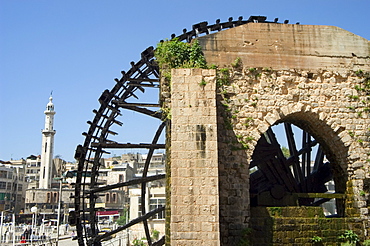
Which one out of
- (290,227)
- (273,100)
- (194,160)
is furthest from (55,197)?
(194,160)

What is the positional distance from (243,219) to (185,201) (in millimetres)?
1785

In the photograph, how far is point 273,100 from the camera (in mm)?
9961

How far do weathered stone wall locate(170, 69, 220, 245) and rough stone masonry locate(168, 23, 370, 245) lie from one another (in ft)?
0.07

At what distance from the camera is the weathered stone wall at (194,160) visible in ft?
26.3

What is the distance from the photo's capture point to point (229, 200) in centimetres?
919

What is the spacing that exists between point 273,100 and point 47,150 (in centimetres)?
5738

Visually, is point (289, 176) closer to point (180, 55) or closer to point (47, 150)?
point (180, 55)

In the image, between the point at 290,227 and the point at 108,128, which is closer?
the point at 290,227

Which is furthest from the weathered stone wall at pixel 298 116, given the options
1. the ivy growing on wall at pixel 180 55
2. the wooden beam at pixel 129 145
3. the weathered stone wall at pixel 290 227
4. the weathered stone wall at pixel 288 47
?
the wooden beam at pixel 129 145

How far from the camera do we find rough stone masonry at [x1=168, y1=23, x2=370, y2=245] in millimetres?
8938

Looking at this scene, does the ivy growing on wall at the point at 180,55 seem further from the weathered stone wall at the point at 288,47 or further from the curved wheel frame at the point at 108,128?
the curved wheel frame at the point at 108,128

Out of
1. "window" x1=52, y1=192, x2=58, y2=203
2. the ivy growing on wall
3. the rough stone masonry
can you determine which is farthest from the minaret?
the rough stone masonry

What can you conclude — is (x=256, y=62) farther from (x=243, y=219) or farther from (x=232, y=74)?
(x=243, y=219)

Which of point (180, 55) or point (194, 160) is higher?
point (180, 55)
